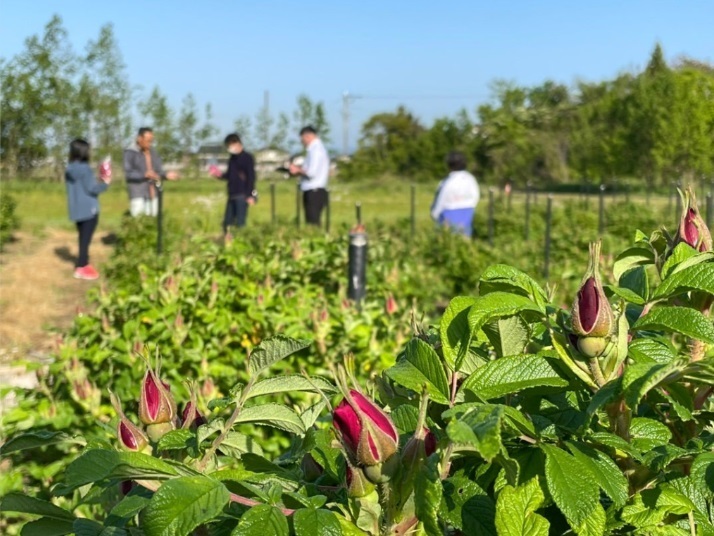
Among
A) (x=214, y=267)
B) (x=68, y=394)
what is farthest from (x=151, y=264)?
(x=68, y=394)

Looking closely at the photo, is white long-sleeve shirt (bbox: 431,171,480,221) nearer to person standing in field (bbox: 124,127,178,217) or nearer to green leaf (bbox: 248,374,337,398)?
person standing in field (bbox: 124,127,178,217)

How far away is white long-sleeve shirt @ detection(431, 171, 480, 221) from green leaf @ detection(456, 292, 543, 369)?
24.0 ft

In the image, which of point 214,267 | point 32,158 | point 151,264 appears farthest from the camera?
point 32,158

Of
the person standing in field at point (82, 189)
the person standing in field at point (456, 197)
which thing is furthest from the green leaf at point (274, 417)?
the person standing in field at point (82, 189)

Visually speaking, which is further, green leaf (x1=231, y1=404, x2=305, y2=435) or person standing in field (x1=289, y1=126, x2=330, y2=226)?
A: person standing in field (x1=289, y1=126, x2=330, y2=226)

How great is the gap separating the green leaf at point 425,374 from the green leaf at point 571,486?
12 cm

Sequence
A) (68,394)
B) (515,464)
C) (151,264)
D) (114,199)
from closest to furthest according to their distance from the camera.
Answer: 1. (515,464)
2. (68,394)
3. (151,264)
4. (114,199)

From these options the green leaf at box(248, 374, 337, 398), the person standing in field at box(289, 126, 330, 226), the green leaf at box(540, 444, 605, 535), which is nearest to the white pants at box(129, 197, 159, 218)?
the person standing in field at box(289, 126, 330, 226)

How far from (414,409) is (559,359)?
15cm

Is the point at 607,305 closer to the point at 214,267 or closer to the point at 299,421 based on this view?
the point at 299,421

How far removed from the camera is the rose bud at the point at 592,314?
2.54ft

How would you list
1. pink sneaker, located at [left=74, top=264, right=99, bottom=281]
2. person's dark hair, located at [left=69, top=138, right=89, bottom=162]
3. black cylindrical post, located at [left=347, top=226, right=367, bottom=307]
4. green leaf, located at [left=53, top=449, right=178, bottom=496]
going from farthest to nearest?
pink sneaker, located at [left=74, top=264, right=99, bottom=281] → person's dark hair, located at [left=69, top=138, right=89, bottom=162] → black cylindrical post, located at [left=347, top=226, right=367, bottom=307] → green leaf, located at [left=53, top=449, right=178, bottom=496]

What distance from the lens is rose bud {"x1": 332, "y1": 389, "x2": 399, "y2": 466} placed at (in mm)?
687

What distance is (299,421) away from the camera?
0.93 metres
